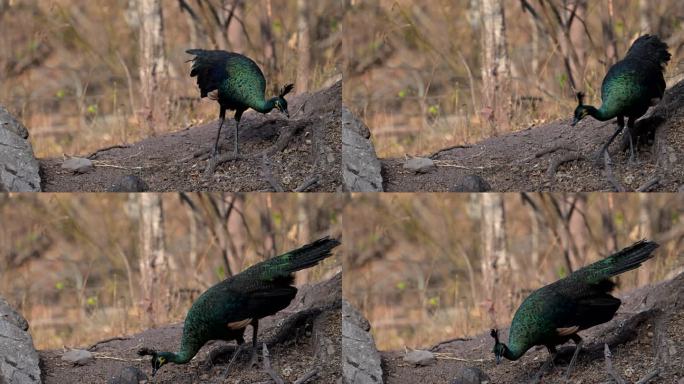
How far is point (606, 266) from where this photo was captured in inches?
318

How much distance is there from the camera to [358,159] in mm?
9133

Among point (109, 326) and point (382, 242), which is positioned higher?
point (382, 242)

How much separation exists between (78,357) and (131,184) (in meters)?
1.65

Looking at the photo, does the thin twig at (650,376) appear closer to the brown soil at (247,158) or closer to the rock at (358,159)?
the rock at (358,159)

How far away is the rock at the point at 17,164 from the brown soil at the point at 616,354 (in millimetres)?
3658

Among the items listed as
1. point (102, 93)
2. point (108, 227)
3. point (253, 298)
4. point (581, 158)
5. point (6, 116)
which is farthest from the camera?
point (108, 227)

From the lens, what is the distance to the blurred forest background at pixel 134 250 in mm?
9805

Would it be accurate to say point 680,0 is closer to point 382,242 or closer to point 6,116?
point 382,242

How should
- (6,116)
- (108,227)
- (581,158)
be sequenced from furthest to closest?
(108,227)
(6,116)
(581,158)

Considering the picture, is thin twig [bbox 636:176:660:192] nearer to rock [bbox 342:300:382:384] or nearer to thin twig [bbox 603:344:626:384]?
thin twig [bbox 603:344:626:384]

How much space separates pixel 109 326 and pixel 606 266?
16.0ft

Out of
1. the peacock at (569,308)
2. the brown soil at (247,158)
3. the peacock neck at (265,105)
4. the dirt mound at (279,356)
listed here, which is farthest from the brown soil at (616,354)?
the peacock neck at (265,105)

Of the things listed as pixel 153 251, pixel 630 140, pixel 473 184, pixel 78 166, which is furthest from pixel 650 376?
pixel 78 166

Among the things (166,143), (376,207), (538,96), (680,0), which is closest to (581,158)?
(538,96)
